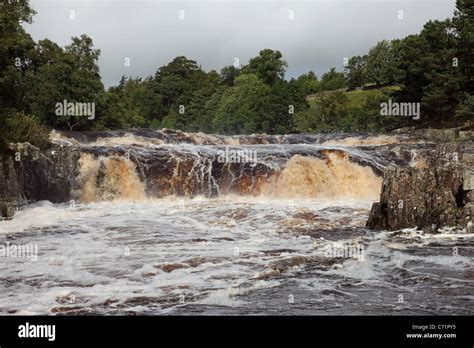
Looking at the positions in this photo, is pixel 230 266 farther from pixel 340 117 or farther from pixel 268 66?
pixel 268 66

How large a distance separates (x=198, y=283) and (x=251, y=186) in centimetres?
1409

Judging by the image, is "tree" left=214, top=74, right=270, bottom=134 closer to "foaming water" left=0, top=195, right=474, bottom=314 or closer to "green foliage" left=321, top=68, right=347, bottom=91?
"green foliage" left=321, top=68, right=347, bottom=91

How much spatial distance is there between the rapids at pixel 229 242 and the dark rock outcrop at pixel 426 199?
0.58 metres

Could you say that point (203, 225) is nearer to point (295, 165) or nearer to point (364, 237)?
point (364, 237)

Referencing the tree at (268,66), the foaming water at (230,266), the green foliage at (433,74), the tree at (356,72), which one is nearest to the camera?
the foaming water at (230,266)

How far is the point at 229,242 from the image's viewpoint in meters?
15.7

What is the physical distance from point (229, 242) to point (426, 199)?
614 cm

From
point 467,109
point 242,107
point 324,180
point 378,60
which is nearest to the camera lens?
point 324,180

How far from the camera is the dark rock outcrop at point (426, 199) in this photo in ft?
55.0

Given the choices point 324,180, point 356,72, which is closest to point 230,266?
point 324,180

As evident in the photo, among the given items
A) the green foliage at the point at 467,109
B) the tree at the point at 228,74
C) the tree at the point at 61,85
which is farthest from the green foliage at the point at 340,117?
the tree at the point at 228,74

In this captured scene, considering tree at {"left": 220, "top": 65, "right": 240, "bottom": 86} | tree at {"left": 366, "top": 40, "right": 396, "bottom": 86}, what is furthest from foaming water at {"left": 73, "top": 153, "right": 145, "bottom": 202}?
tree at {"left": 220, "top": 65, "right": 240, "bottom": 86}

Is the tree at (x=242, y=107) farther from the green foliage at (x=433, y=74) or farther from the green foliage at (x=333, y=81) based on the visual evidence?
the green foliage at (x=333, y=81)
